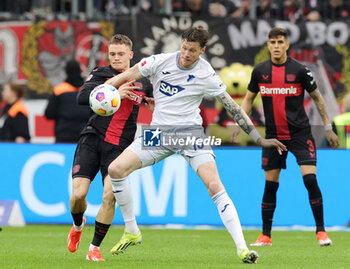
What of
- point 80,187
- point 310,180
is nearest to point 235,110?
point 80,187

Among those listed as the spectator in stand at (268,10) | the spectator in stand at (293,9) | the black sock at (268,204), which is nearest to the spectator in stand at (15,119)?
the black sock at (268,204)

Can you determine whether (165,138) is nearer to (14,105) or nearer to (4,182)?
(4,182)

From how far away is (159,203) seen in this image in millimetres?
11805

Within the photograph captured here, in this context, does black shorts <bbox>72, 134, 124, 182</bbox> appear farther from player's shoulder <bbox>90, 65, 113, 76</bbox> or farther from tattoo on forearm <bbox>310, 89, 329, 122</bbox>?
tattoo on forearm <bbox>310, 89, 329, 122</bbox>

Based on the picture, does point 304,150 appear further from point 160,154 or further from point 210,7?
point 210,7

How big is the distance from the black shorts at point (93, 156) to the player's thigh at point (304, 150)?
2380mm

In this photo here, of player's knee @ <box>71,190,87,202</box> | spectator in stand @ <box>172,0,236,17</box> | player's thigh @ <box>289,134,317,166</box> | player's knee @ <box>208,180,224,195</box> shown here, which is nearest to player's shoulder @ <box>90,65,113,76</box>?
player's knee @ <box>71,190,87,202</box>

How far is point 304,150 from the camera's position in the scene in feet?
30.0

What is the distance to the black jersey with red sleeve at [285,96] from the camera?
920 centimetres

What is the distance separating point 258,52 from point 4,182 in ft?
20.2

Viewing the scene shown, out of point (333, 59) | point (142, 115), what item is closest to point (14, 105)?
point (142, 115)

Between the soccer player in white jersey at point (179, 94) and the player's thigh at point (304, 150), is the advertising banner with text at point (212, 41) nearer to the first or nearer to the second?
the player's thigh at point (304, 150)

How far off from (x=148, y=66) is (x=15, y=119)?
6.39 meters

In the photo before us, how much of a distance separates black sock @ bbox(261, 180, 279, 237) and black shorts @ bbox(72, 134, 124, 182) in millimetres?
2311
